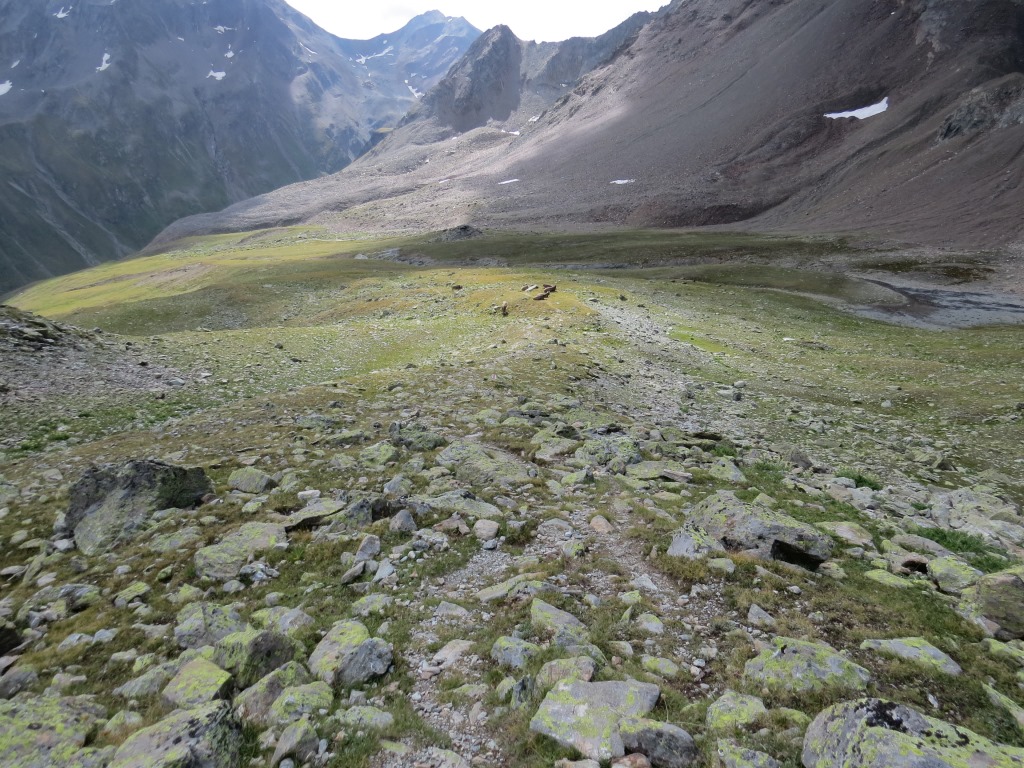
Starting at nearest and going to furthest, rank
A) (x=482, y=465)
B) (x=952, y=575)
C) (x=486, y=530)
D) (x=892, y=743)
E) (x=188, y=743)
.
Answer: (x=892, y=743) → (x=188, y=743) → (x=952, y=575) → (x=486, y=530) → (x=482, y=465)

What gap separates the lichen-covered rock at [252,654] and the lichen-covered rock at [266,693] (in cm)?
30

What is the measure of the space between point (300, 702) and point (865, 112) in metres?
237

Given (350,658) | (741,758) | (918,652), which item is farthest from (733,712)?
(350,658)

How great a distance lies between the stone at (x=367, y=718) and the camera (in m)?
6.59

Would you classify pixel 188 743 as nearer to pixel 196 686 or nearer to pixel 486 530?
pixel 196 686

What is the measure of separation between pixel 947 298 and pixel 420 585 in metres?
86.8

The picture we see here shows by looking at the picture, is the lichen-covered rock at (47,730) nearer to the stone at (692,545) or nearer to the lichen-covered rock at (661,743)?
the lichen-covered rock at (661,743)

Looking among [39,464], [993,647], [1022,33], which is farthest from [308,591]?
[1022,33]

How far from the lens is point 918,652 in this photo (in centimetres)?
734

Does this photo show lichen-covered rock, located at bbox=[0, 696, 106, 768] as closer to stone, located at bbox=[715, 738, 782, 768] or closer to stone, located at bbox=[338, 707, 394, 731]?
stone, located at bbox=[338, 707, 394, 731]

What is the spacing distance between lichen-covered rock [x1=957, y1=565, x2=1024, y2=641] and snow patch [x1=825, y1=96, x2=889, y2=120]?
8857 inches

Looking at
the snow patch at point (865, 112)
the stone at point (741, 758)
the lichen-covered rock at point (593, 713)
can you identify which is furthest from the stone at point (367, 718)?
the snow patch at point (865, 112)

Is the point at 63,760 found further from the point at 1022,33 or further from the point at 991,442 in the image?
the point at 1022,33

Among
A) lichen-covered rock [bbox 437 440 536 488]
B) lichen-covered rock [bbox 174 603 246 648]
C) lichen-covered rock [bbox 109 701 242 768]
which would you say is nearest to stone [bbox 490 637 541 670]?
lichen-covered rock [bbox 109 701 242 768]
